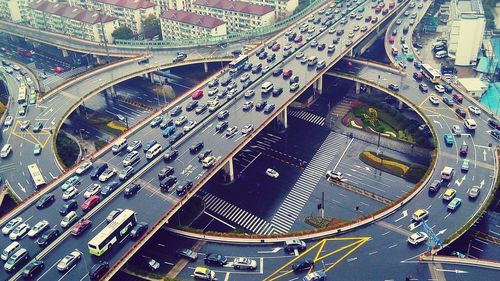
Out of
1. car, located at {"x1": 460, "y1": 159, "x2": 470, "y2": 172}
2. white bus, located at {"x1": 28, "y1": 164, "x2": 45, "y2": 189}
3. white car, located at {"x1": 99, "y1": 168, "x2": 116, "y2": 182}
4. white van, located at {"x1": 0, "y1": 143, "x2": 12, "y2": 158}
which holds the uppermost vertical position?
white car, located at {"x1": 99, "y1": 168, "x2": 116, "y2": 182}

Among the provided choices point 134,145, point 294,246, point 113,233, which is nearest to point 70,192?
point 113,233

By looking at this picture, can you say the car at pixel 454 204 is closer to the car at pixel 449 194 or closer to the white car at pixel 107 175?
the car at pixel 449 194

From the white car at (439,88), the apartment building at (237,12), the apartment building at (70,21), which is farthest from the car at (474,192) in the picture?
the apartment building at (70,21)

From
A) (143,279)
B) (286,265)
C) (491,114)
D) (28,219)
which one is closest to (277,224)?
(286,265)

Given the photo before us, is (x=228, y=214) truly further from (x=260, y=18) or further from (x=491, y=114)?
(x=260, y=18)

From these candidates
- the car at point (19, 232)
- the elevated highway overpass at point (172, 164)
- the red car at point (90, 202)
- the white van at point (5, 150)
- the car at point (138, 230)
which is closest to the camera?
the elevated highway overpass at point (172, 164)

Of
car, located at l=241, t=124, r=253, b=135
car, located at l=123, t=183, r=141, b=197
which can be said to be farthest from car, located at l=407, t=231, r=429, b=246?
car, located at l=123, t=183, r=141, b=197

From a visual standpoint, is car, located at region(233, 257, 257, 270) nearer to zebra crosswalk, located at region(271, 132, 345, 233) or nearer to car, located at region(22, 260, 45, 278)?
zebra crosswalk, located at region(271, 132, 345, 233)
